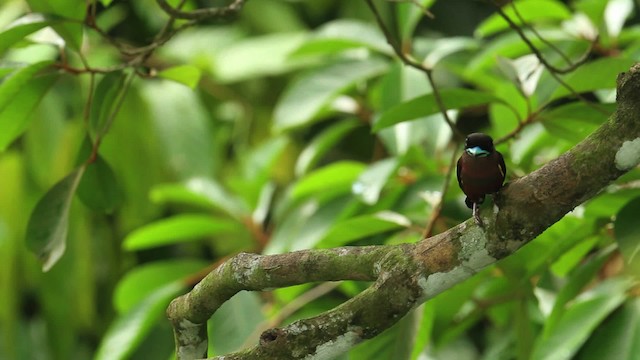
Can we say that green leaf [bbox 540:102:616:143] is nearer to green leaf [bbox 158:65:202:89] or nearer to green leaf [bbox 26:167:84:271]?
green leaf [bbox 158:65:202:89]

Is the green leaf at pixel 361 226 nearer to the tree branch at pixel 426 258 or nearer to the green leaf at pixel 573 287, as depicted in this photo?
the green leaf at pixel 573 287

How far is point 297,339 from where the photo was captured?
0.80 m

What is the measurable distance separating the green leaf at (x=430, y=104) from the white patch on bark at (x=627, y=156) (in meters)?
0.39

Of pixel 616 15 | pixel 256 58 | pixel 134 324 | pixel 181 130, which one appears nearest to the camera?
pixel 134 324

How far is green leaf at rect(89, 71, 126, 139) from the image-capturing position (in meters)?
1.12

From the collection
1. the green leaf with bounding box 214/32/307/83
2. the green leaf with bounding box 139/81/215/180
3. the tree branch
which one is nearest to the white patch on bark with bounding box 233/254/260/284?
the tree branch

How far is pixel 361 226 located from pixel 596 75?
0.34 meters

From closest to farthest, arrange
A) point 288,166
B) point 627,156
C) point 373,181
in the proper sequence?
point 627,156 → point 373,181 → point 288,166

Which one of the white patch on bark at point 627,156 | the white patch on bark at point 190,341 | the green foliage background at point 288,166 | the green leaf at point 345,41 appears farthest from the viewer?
the green leaf at point 345,41

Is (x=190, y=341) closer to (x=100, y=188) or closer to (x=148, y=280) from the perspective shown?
(x=100, y=188)

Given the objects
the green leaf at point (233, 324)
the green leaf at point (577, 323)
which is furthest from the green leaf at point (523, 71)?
the green leaf at point (233, 324)

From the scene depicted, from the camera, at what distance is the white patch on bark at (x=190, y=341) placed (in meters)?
0.90

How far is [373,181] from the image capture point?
1.33m

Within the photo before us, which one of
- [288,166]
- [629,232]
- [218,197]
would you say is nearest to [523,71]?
[629,232]
